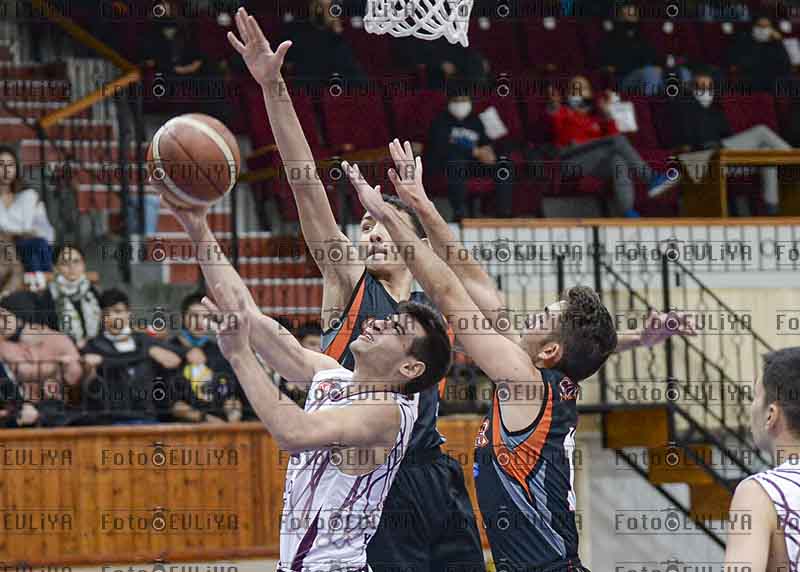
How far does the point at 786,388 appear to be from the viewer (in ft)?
10.7

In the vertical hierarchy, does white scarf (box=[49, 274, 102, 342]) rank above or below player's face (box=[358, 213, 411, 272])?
below

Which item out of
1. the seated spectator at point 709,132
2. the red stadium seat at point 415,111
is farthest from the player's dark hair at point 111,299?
the seated spectator at point 709,132

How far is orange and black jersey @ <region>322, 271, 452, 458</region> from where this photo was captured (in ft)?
16.8

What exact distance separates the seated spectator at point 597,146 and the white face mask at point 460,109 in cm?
84

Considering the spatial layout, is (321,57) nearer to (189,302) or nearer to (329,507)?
(189,302)

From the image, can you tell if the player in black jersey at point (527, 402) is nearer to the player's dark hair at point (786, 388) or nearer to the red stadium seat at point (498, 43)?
the player's dark hair at point (786, 388)

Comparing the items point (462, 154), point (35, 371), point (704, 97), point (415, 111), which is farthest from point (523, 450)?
point (704, 97)

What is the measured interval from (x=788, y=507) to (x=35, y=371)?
594 centimetres

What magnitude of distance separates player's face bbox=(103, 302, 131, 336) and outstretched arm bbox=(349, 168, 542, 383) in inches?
173

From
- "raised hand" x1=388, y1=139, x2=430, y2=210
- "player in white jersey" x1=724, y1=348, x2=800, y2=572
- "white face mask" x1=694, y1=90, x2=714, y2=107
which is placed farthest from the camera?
"white face mask" x1=694, y1=90, x2=714, y2=107

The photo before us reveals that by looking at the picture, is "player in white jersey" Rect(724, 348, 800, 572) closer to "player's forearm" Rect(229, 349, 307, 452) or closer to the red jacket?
"player's forearm" Rect(229, 349, 307, 452)

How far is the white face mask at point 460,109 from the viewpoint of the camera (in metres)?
10.9

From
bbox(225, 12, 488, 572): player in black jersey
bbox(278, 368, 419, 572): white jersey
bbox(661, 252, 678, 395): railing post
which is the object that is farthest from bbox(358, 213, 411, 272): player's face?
bbox(661, 252, 678, 395): railing post

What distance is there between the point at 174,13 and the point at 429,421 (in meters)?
8.24
